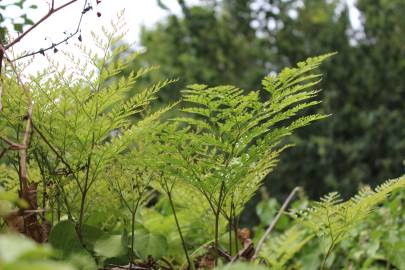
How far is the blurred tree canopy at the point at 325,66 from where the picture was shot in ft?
35.4

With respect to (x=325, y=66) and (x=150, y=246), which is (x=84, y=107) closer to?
(x=150, y=246)

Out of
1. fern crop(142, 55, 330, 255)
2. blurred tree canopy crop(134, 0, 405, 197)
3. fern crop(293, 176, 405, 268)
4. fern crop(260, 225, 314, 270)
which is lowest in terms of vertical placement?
fern crop(260, 225, 314, 270)

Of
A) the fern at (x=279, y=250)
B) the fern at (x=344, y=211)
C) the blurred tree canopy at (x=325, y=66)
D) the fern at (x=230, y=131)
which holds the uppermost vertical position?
the blurred tree canopy at (x=325, y=66)

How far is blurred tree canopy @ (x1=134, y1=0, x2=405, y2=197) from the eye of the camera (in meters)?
10.8

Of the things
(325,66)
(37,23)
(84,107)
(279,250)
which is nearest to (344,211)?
(279,250)

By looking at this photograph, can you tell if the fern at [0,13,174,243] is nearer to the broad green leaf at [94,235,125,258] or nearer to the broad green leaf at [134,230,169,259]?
the broad green leaf at [94,235,125,258]

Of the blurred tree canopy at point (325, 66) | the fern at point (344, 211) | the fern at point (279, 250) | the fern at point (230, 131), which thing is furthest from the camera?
the blurred tree canopy at point (325, 66)

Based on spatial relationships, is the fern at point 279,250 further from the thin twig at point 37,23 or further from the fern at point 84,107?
the thin twig at point 37,23

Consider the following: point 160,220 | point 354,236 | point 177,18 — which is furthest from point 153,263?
point 177,18

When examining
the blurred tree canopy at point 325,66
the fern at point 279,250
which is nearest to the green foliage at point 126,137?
the fern at point 279,250

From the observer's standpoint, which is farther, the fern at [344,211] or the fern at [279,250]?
the fern at [279,250]

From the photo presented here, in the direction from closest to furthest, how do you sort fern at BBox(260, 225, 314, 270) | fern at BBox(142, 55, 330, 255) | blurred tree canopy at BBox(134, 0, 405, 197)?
fern at BBox(142, 55, 330, 255)
fern at BBox(260, 225, 314, 270)
blurred tree canopy at BBox(134, 0, 405, 197)

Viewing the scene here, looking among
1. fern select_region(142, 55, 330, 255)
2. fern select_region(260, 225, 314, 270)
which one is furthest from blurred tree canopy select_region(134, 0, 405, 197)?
fern select_region(142, 55, 330, 255)

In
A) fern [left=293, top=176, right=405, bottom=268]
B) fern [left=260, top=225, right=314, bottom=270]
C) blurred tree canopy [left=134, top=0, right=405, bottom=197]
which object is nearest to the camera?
fern [left=293, top=176, right=405, bottom=268]
